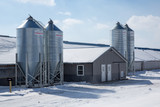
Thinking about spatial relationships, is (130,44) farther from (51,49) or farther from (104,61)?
(51,49)

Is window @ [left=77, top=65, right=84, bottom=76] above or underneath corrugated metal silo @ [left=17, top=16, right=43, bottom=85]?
underneath

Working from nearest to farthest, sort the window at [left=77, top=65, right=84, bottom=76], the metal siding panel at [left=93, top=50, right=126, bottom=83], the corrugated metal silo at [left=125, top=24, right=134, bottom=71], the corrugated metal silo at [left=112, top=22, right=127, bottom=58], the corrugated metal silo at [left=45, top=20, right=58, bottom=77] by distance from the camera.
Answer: the corrugated metal silo at [left=45, top=20, right=58, bottom=77], the metal siding panel at [left=93, top=50, right=126, bottom=83], the window at [left=77, top=65, right=84, bottom=76], the corrugated metal silo at [left=112, top=22, right=127, bottom=58], the corrugated metal silo at [left=125, top=24, right=134, bottom=71]

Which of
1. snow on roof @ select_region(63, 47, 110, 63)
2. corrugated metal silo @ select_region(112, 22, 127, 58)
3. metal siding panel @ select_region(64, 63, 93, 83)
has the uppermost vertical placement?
corrugated metal silo @ select_region(112, 22, 127, 58)

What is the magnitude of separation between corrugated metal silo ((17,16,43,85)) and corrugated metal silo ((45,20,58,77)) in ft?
6.15

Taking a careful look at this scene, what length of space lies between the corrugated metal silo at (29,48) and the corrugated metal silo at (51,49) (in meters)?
1.87

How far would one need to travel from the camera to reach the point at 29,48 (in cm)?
2127

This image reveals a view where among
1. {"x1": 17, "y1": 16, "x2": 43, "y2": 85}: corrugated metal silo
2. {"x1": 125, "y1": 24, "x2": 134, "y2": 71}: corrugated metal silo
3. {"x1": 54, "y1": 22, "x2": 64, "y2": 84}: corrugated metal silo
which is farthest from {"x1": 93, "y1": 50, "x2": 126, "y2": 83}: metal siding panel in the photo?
{"x1": 17, "y1": 16, "x2": 43, "y2": 85}: corrugated metal silo

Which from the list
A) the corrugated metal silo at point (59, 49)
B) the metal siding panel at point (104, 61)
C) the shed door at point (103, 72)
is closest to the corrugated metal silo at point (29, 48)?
the corrugated metal silo at point (59, 49)

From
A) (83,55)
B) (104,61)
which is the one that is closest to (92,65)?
(104,61)

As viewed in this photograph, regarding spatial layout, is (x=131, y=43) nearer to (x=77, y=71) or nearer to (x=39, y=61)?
(x=77, y=71)

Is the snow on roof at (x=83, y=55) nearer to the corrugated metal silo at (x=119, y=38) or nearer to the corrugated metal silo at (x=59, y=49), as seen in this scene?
the corrugated metal silo at (x=59, y=49)

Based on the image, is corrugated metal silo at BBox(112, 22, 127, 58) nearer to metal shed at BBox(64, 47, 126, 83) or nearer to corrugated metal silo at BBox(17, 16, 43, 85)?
metal shed at BBox(64, 47, 126, 83)

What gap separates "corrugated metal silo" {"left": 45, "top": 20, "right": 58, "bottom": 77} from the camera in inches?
932

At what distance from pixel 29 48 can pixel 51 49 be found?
3.00 metres
